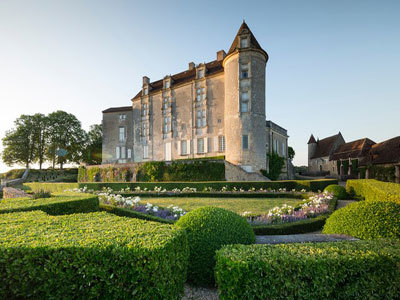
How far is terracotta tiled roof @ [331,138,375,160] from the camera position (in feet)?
99.1

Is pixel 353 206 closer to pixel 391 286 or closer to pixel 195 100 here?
pixel 391 286

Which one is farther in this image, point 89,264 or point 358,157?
point 358,157

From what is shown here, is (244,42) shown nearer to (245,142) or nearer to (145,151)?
(245,142)

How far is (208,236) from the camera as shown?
348 centimetres

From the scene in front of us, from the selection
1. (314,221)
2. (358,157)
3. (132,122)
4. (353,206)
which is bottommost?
(314,221)

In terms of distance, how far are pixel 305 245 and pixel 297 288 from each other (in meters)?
0.71

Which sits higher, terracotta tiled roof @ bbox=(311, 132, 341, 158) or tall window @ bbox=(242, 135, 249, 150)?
terracotta tiled roof @ bbox=(311, 132, 341, 158)

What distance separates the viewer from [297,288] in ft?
8.00

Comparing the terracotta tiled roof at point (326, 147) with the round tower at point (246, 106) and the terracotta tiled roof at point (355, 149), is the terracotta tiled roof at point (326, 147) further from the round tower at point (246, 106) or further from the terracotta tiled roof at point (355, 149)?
the round tower at point (246, 106)

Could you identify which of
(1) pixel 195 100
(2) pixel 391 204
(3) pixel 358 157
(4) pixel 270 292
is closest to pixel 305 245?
(4) pixel 270 292

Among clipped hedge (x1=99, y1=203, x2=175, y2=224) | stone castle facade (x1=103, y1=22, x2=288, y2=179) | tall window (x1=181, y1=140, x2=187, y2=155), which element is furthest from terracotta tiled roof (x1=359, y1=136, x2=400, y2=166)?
clipped hedge (x1=99, y1=203, x2=175, y2=224)

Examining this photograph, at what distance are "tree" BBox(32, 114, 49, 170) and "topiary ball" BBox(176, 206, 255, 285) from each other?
48.5 m

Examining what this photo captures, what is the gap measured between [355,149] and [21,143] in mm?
57556

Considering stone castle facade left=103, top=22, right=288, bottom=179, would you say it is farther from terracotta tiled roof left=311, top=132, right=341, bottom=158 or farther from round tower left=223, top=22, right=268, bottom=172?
terracotta tiled roof left=311, top=132, right=341, bottom=158
